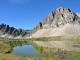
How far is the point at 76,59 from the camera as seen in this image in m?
22.1

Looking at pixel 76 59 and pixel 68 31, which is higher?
pixel 68 31

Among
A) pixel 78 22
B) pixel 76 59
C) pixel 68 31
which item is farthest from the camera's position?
pixel 78 22

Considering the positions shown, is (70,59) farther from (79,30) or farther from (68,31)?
(79,30)

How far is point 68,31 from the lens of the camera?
16250 centimetres

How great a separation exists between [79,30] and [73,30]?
1354cm

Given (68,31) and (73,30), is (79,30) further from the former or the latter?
(68,31)

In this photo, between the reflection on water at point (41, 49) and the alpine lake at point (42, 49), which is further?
the reflection on water at point (41, 49)

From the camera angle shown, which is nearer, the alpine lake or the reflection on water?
the alpine lake

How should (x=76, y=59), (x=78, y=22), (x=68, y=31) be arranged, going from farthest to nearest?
(x=78, y=22) < (x=68, y=31) < (x=76, y=59)

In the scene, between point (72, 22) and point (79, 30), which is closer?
point (79, 30)

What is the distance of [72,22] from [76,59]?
7637 inches

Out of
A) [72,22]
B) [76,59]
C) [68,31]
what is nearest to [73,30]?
[68,31]

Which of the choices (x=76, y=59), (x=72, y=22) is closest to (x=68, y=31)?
(x=72, y=22)

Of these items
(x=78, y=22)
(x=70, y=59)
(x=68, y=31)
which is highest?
(x=78, y=22)
